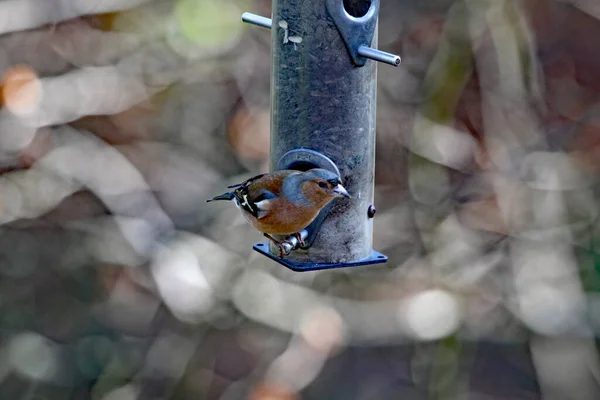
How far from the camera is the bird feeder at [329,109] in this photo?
3969 mm

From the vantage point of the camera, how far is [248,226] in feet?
22.0

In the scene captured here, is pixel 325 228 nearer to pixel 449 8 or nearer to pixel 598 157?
pixel 449 8

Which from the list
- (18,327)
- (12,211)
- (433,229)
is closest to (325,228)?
(433,229)


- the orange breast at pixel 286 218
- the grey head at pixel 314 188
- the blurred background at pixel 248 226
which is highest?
the grey head at pixel 314 188

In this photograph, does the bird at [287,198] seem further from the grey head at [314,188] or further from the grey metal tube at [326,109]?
the grey metal tube at [326,109]

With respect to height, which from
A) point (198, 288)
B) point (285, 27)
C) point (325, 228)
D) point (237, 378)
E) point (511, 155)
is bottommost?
point (237, 378)

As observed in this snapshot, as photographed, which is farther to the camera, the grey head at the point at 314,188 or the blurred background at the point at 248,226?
the blurred background at the point at 248,226

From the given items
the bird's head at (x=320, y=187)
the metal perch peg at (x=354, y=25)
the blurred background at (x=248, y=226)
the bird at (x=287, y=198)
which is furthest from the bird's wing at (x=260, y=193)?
the blurred background at (x=248, y=226)

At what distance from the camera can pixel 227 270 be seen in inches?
267

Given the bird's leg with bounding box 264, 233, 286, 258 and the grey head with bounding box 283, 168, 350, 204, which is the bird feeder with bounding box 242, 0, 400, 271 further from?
the grey head with bounding box 283, 168, 350, 204

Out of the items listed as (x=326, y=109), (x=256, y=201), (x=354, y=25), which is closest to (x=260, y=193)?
(x=256, y=201)

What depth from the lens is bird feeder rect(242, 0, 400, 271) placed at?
13.0 ft

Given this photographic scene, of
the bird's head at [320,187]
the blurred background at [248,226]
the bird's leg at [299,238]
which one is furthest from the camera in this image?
the blurred background at [248,226]

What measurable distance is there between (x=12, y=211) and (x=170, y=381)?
63.0 inches
